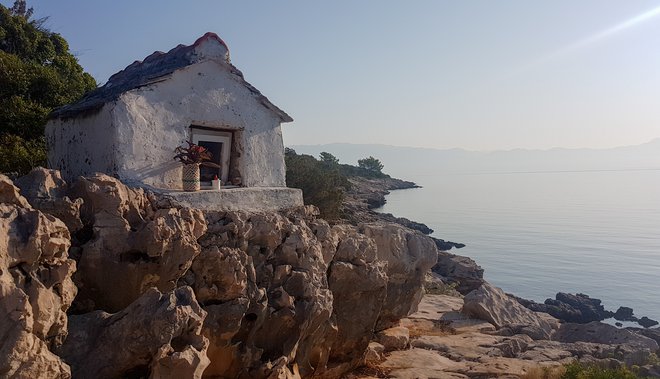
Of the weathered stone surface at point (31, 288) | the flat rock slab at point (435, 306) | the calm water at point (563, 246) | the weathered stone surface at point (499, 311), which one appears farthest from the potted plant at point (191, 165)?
the calm water at point (563, 246)

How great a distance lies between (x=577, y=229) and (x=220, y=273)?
210ft

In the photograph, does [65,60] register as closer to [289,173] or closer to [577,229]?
[289,173]

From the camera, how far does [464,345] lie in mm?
17703

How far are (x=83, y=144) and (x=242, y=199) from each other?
412cm

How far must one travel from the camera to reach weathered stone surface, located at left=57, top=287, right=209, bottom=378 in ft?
23.1

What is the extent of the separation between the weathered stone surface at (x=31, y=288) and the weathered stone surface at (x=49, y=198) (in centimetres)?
85

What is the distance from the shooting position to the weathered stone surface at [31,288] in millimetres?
5750

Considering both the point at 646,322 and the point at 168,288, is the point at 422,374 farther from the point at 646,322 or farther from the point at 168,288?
the point at 646,322

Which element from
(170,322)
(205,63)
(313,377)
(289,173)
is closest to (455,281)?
(289,173)

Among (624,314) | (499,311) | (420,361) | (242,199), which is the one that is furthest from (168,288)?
(624,314)

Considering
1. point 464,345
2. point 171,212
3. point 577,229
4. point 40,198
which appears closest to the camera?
point 40,198

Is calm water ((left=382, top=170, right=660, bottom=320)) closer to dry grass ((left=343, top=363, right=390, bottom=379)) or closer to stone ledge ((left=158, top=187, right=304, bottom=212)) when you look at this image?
dry grass ((left=343, top=363, right=390, bottom=379))

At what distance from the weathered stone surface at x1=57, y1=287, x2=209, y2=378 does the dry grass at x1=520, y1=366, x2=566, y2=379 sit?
34.0ft

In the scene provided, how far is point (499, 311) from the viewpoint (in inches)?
874
